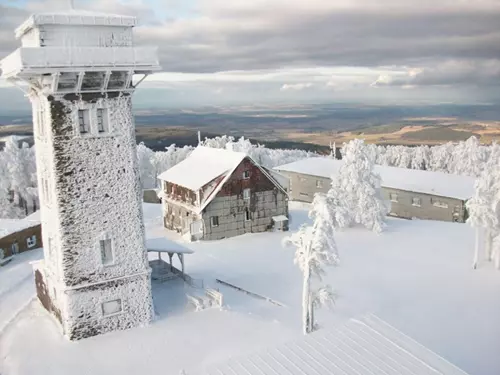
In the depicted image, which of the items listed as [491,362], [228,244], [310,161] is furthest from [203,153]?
[491,362]

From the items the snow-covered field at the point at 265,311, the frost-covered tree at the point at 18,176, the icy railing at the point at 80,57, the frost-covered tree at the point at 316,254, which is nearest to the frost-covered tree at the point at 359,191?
the snow-covered field at the point at 265,311

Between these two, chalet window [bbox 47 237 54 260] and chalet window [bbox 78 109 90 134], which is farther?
chalet window [bbox 47 237 54 260]

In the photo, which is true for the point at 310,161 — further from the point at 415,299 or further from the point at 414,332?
the point at 414,332

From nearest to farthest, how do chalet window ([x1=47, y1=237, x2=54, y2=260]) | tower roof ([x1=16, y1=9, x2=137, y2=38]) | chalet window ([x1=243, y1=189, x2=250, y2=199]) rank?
tower roof ([x1=16, y1=9, x2=137, y2=38]) → chalet window ([x1=47, y1=237, x2=54, y2=260]) → chalet window ([x1=243, y1=189, x2=250, y2=199])

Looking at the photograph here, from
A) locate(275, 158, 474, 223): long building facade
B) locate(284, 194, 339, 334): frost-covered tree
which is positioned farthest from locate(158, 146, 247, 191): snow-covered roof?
locate(284, 194, 339, 334): frost-covered tree

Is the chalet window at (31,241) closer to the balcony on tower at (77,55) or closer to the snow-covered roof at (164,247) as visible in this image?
the snow-covered roof at (164,247)

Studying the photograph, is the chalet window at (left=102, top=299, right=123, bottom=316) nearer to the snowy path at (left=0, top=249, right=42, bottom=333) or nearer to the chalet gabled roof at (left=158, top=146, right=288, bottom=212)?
the snowy path at (left=0, top=249, right=42, bottom=333)
